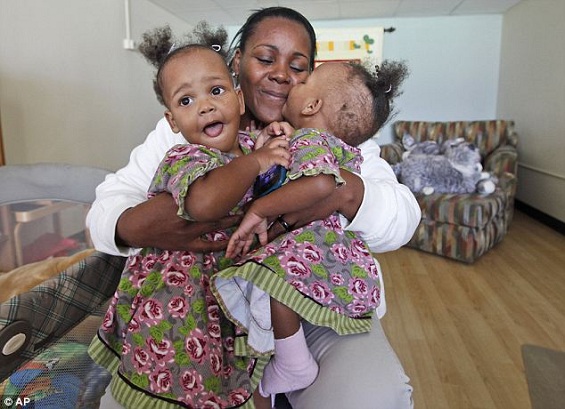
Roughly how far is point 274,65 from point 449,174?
295 cm

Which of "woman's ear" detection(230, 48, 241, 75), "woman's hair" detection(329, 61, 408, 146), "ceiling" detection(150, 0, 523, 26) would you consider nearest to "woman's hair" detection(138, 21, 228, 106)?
"woman's ear" detection(230, 48, 241, 75)

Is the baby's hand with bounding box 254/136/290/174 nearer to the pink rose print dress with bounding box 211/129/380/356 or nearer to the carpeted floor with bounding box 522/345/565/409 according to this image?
the pink rose print dress with bounding box 211/129/380/356

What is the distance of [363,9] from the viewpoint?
5137 mm

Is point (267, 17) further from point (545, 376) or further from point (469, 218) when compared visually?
point (469, 218)

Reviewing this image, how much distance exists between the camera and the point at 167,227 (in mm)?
791

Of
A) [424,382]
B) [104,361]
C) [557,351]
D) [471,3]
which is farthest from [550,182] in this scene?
[104,361]

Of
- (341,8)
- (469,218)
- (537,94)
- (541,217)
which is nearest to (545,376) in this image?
(469,218)

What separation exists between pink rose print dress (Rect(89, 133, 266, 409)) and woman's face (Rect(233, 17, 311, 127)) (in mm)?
416

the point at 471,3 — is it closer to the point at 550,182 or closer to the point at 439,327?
the point at 550,182

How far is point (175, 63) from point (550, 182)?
14.6 feet

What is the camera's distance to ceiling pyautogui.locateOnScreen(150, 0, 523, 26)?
4.77m

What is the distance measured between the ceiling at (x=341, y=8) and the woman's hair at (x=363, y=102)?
4.12 metres

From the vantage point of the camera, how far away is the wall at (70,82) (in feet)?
8.39

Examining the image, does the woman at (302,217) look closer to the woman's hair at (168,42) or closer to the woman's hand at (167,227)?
the woman's hand at (167,227)
